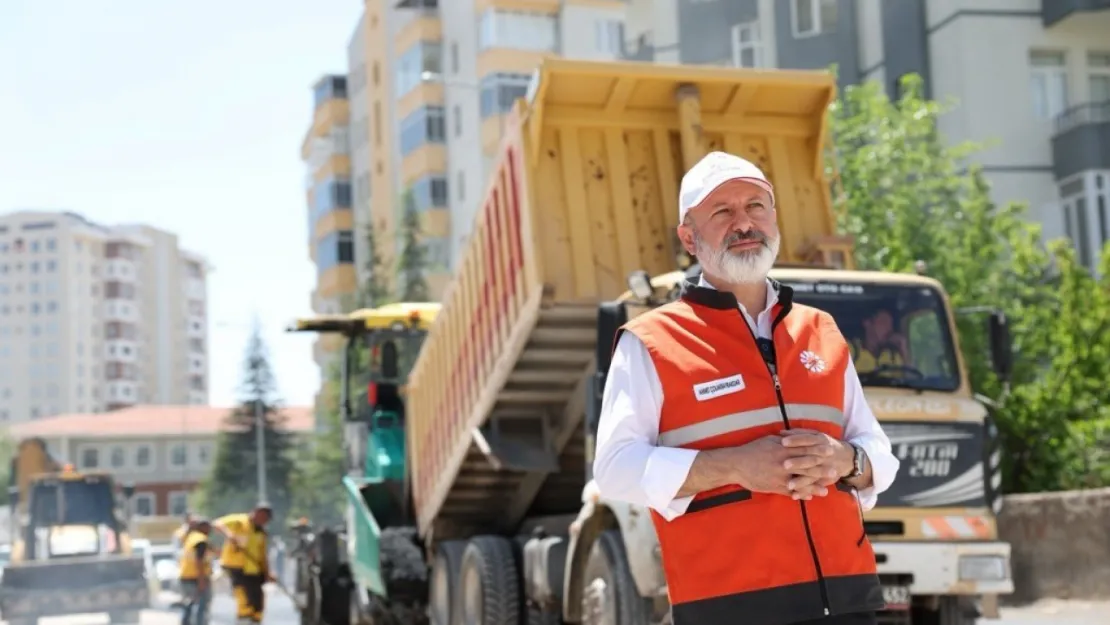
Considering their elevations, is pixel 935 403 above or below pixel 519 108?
below

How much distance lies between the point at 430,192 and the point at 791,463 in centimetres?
5602

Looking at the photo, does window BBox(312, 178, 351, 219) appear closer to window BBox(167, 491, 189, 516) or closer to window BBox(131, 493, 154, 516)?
window BBox(167, 491, 189, 516)

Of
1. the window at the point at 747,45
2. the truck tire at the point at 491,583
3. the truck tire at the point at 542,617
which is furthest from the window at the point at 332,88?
the truck tire at the point at 542,617

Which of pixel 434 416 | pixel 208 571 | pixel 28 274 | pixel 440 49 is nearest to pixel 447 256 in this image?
pixel 440 49

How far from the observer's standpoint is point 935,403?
9.80 meters

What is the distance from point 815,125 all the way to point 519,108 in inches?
75.0

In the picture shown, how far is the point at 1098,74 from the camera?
31797 millimetres

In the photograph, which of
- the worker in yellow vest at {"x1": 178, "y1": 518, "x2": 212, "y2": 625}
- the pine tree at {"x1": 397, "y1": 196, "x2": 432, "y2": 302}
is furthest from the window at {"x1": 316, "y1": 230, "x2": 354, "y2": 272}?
the worker in yellow vest at {"x1": 178, "y1": 518, "x2": 212, "y2": 625}

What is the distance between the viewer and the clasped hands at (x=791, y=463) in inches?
143

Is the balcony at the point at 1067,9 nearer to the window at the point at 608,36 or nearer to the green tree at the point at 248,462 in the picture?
the window at the point at 608,36

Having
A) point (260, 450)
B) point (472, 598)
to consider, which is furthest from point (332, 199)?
point (472, 598)

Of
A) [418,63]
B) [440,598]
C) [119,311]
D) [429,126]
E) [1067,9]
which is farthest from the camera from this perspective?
[119,311]

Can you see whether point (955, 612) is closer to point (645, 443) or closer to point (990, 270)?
point (645, 443)

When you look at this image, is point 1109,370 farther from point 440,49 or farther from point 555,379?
point 440,49
